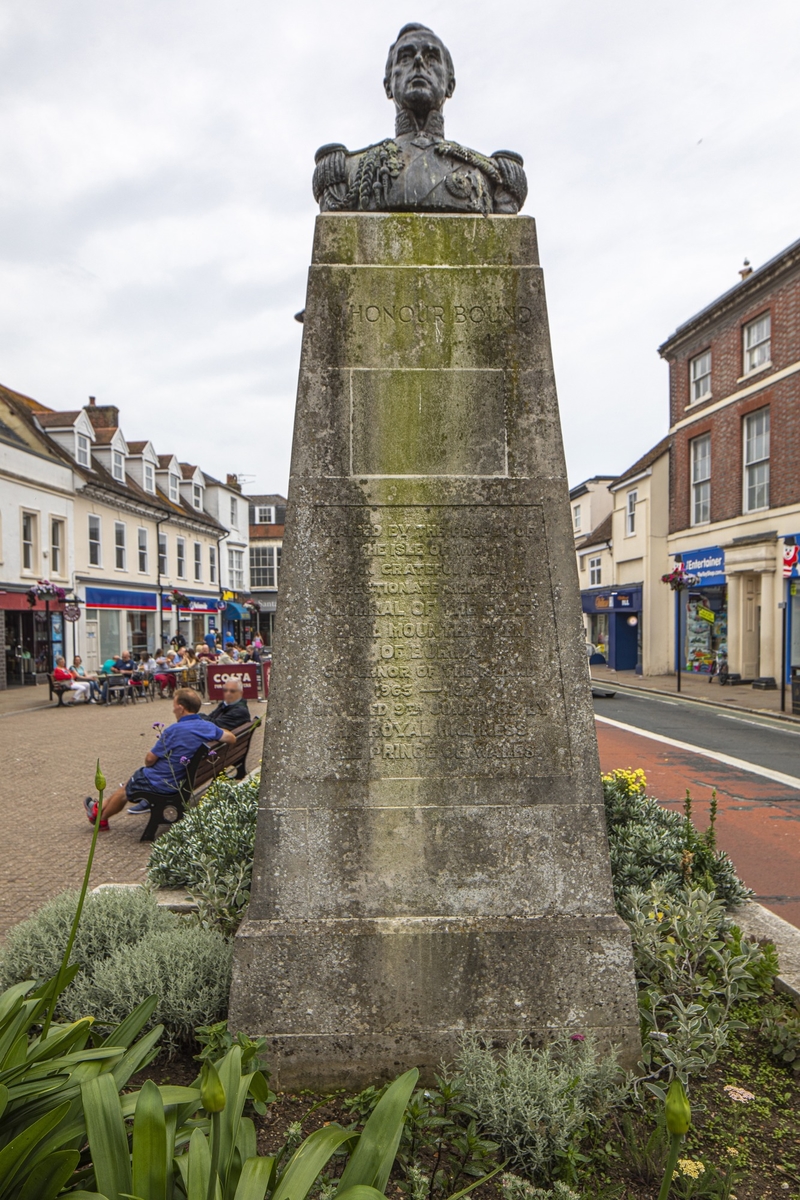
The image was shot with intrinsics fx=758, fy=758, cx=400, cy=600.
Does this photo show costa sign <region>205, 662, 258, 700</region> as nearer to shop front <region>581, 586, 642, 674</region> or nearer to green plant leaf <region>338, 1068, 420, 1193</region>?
shop front <region>581, 586, 642, 674</region>

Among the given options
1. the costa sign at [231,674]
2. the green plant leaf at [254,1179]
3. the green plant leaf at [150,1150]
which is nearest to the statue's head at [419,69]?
the green plant leaf at [150,1150]

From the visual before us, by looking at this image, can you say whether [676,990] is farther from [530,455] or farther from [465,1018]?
[530,455]

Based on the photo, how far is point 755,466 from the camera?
24.6 m

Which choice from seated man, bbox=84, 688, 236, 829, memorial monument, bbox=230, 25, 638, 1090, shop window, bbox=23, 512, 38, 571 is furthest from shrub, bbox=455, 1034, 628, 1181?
shop window, bbox=23, 512, 38, 571

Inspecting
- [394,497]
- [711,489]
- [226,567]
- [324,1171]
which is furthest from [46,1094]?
[226,567]

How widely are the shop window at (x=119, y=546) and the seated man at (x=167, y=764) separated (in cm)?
2875

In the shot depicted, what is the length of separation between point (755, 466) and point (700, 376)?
5189 mm

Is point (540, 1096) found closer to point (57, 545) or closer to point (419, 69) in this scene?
point (419, 69)

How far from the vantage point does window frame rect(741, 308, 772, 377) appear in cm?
2358

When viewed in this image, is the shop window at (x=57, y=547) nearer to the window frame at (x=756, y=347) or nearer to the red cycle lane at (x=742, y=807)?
the red cycle lane at (x=742, y=807)

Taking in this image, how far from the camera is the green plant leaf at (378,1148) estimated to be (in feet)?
6.69

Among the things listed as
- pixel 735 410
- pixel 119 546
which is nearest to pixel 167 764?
pixel 735 410

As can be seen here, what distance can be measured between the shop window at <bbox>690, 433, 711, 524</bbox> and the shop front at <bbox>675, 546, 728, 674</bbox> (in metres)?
1.42

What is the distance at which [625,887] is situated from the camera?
4.41 m
